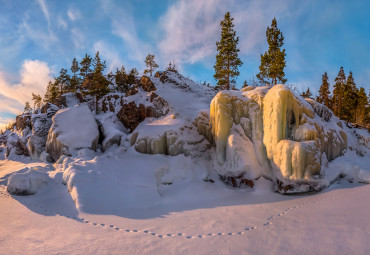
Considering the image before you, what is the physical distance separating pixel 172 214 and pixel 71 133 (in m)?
12.8

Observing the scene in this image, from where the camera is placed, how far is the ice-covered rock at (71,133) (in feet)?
50.4

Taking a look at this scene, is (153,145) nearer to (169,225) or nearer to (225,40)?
(169,225)

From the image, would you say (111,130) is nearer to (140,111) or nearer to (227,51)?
(140,111)

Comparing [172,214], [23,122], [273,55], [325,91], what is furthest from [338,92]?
[23,122]

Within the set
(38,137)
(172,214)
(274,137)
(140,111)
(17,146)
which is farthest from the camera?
(17,146)

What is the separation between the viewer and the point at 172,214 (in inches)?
302

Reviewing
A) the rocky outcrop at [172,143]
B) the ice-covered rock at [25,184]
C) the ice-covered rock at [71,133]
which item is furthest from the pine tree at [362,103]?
the ice-covered rock at [25,184]

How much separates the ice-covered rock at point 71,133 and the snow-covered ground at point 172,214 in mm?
2917

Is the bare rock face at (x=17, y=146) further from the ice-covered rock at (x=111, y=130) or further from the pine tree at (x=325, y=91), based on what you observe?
the pine tree at (x=325, y=91)

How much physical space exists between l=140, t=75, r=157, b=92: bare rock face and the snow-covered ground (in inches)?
392

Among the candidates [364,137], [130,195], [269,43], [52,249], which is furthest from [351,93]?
[52,249]

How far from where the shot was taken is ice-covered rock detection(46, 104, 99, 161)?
50.4 ft

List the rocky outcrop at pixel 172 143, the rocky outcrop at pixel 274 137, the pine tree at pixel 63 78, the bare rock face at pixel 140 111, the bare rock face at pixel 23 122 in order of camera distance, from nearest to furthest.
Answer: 1. the rocky outcrop at pixel 274 137
2. the rocky outcrop at pixel 172 143
3. the bare rock face at pixel 140 111
4. the bare rock face at pixel 23 122
5. the pine tree at pixel 63 78

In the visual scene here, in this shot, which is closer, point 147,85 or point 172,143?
point 172,143
